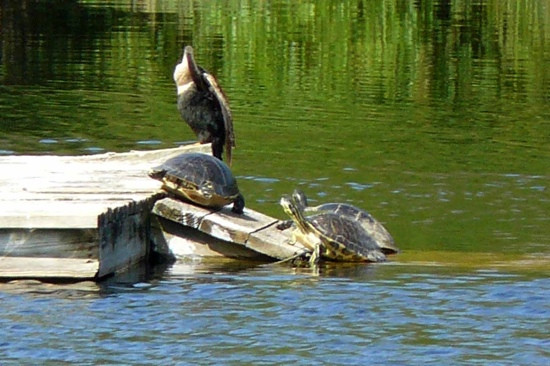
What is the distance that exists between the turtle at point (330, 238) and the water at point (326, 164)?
179 mm

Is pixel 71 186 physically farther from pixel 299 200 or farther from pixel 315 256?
pixel 315 256

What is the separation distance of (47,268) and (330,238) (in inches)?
91.5

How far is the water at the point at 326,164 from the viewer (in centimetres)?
804

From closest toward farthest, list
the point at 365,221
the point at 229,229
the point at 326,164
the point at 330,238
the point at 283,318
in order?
1. the point at 283,318
2. the point at 229,229
3. the point at 330,238
4. the point at 365,221
5. the point at 326,164

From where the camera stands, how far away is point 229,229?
10086 mm

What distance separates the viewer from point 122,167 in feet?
37.5

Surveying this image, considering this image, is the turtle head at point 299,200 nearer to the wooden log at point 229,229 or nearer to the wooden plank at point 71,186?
the wooden log at point 229,229

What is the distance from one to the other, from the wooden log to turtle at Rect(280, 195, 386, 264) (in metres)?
0.10

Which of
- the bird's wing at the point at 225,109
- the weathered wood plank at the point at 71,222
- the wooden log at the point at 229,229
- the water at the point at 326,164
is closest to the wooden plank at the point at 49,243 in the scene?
the weathered wood plank at the point at 71,222

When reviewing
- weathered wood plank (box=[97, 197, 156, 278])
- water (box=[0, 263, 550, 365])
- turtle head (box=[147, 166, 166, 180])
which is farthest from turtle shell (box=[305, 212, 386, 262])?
weathered wood plank (box=[97, 197, 156, 278])

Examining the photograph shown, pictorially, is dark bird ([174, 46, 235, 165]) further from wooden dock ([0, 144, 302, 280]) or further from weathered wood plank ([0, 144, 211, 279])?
weathered wood plank ([0, 144, 211, 279])

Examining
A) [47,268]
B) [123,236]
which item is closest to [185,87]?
[123,236]

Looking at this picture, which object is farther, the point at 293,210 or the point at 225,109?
the point at 225,109

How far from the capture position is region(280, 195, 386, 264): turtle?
1028cm
